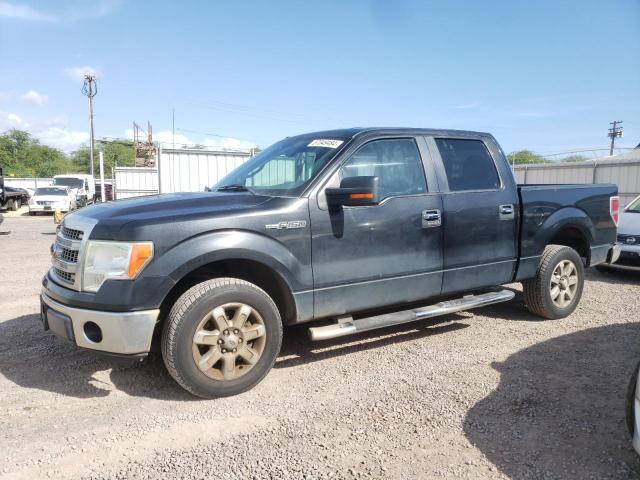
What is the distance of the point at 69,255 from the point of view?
349 cm

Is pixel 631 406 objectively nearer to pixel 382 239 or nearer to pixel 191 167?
pixel 382 239

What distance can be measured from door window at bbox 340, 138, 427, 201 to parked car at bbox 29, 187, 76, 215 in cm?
2444

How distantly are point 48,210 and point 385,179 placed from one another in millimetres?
25560

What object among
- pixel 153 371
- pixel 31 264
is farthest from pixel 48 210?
pixel 153 371

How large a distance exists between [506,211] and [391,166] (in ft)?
4.39

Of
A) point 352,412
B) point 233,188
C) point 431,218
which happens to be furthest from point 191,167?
point 352,412

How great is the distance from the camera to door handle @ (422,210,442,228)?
4258 millimetres

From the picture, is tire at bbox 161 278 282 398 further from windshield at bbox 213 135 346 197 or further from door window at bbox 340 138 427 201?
door window at bbox 340 138 427 201

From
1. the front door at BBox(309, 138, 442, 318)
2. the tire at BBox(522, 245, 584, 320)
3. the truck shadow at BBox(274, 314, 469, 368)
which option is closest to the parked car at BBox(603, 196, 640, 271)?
the tire at BBox(522, 245, 584, 320)

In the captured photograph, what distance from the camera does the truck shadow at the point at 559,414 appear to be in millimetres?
2701

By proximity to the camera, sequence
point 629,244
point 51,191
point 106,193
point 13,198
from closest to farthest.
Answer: point 629,244
point 51,191
point 106,193
point 13,198

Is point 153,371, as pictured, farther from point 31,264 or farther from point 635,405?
point 31,264

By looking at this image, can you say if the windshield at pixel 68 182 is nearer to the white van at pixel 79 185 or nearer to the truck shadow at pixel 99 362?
the white van at pixel 79 185

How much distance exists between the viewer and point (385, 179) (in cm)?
423
